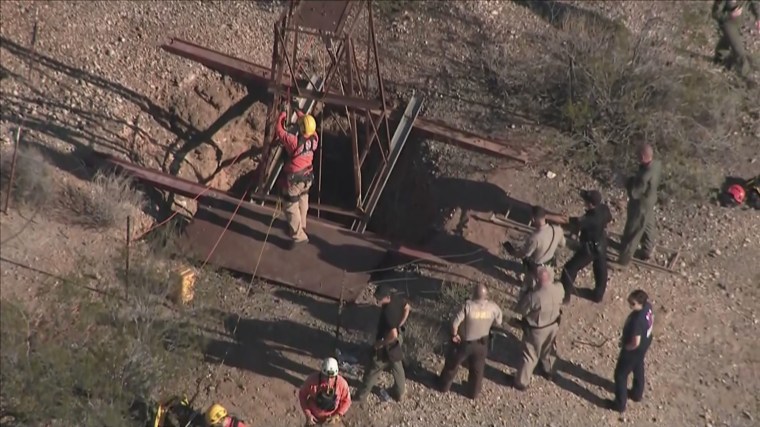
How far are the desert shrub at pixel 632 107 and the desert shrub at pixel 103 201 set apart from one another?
5777 millimetres

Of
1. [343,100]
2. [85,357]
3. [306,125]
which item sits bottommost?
[85,357]

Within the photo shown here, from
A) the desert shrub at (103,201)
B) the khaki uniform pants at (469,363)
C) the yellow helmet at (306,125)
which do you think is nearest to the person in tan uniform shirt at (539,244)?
the khaki uniform pants at (469,363)

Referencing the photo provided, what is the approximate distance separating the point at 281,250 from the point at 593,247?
3.95 meters

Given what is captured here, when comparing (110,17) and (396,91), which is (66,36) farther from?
(396,91)

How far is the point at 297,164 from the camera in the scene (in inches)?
417

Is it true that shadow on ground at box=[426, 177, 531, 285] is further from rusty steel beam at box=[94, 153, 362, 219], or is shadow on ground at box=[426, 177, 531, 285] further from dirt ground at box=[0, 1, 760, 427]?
rusty steel beam at box=[94, 153, 362, 219]

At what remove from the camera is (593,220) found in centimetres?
1005

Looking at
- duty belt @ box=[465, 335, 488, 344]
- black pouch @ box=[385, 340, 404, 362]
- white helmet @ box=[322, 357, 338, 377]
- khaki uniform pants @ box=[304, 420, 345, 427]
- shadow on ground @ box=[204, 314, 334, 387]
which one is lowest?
khaki uniform pants @ box=[304, 420, 345, 427]

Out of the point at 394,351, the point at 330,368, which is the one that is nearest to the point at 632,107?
the point at 394,351

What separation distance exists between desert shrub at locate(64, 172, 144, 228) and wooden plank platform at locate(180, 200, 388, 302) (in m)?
0.84

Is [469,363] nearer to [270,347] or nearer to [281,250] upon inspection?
[270,347]

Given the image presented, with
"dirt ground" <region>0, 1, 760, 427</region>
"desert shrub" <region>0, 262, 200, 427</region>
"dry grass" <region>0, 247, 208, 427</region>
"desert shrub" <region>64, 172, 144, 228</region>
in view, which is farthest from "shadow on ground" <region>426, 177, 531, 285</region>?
"desert shrub" <region>64, 172, 144, 228</region>

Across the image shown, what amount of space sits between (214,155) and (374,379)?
513 centimetres

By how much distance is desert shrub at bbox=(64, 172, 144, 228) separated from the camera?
35.8ft
